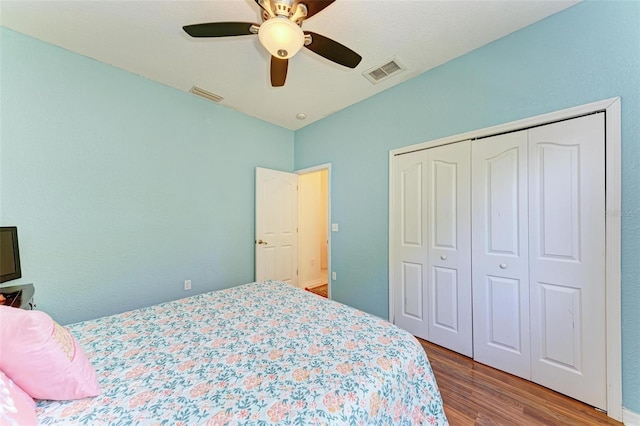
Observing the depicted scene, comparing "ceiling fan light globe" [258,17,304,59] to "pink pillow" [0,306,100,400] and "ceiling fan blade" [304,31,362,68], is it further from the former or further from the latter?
"pink pillow" [0,306,100,400]

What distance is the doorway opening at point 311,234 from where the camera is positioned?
423 centimetres

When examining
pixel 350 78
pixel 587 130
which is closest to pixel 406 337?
pixel 587 130

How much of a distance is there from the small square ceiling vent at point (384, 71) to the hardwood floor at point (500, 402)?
108 inches

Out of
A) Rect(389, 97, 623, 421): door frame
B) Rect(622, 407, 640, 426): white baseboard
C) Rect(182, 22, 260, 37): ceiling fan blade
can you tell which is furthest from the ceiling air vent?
Rect(622, 407, 640, 426): white baseboard

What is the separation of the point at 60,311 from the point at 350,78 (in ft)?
11.2

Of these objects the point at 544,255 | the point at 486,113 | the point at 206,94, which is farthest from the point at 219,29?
the point at 544,255

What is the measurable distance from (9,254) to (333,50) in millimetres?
2670

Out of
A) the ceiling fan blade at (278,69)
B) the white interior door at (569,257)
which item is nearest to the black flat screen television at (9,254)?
the ceiling fan blade at (278,69)

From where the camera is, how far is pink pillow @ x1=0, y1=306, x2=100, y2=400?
775mm

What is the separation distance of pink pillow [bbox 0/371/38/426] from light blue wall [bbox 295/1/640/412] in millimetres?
2557

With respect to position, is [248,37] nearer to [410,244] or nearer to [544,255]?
[410,244]

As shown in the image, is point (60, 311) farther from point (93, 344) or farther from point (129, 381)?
point (129, 381)

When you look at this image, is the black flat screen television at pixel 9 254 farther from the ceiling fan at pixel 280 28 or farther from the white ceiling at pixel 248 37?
the ceiling fan at pixel 280 28

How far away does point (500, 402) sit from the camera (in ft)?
5.31
